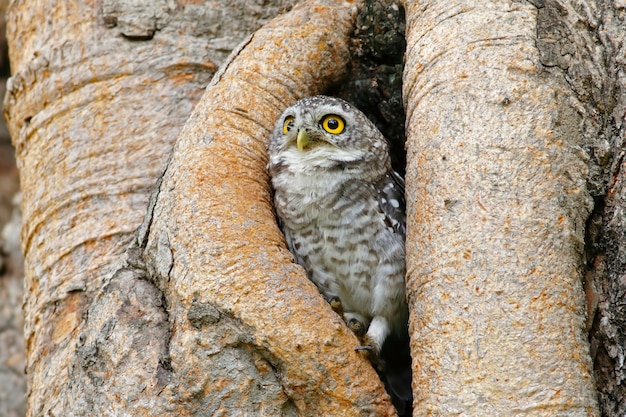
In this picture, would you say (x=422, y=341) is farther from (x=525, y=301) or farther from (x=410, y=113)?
(x=410, y=113)

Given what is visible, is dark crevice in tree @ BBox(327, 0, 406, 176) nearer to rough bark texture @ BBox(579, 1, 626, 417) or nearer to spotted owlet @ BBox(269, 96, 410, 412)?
spotted owlet @ BBox(269, 96, 410, 412)

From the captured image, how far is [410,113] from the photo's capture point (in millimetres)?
3383

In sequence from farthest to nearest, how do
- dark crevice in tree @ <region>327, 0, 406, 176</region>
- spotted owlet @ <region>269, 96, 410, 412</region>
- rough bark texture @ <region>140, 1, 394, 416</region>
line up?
dark crevice in tree @ <region>327, 0, 406, 176</region> < spotted owlet @ <region>269, 96, 410, 412</region> < rough bark texture @ <region>140, 1, 394, 416</region>

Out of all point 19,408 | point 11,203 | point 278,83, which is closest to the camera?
point 278,83

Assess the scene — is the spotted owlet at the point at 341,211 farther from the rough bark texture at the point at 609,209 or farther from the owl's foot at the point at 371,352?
the rough bark texture at the point at 609,209

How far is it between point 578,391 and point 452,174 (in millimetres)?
881

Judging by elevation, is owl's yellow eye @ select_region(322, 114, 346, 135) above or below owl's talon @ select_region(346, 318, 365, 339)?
above

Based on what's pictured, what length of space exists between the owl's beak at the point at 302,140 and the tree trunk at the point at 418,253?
16 cm

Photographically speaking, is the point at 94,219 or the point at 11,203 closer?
the point at 94,219

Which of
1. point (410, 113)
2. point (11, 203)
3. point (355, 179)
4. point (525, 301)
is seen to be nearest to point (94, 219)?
point (355, 179)

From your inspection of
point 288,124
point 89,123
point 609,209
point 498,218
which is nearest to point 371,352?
point 498,218

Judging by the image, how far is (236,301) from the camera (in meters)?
3.02

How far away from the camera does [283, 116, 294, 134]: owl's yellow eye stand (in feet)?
12.6

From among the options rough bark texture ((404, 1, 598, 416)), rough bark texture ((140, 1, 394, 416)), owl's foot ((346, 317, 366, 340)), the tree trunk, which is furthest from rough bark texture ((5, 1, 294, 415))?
rough bark texture ((404, 1, 598, 416))
